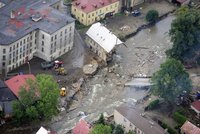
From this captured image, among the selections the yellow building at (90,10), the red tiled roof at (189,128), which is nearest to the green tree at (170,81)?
the red tiled roof at (189,128)

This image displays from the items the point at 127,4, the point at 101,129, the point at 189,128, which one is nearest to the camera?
the point at 101,129

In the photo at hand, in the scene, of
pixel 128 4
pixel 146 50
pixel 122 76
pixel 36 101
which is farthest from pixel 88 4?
pixel 36 101

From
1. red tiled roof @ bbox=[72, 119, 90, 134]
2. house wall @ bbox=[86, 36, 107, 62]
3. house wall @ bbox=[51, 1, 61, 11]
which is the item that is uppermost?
house wall @ bbox=[51, 1, 61, 11]

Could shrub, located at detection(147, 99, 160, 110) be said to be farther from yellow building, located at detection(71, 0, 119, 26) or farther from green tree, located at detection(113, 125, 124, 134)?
yellow building, located at detection(71, 0, 119, 26)

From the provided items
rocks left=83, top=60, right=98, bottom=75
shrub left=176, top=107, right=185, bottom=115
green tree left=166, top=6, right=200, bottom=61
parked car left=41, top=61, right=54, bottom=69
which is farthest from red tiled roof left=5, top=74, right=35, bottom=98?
green tree left=166, top=6, right=200, bottom=61

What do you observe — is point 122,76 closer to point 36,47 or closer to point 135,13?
point 36,47

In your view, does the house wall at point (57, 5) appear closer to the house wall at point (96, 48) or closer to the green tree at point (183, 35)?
the house wall at point (96, 48)
